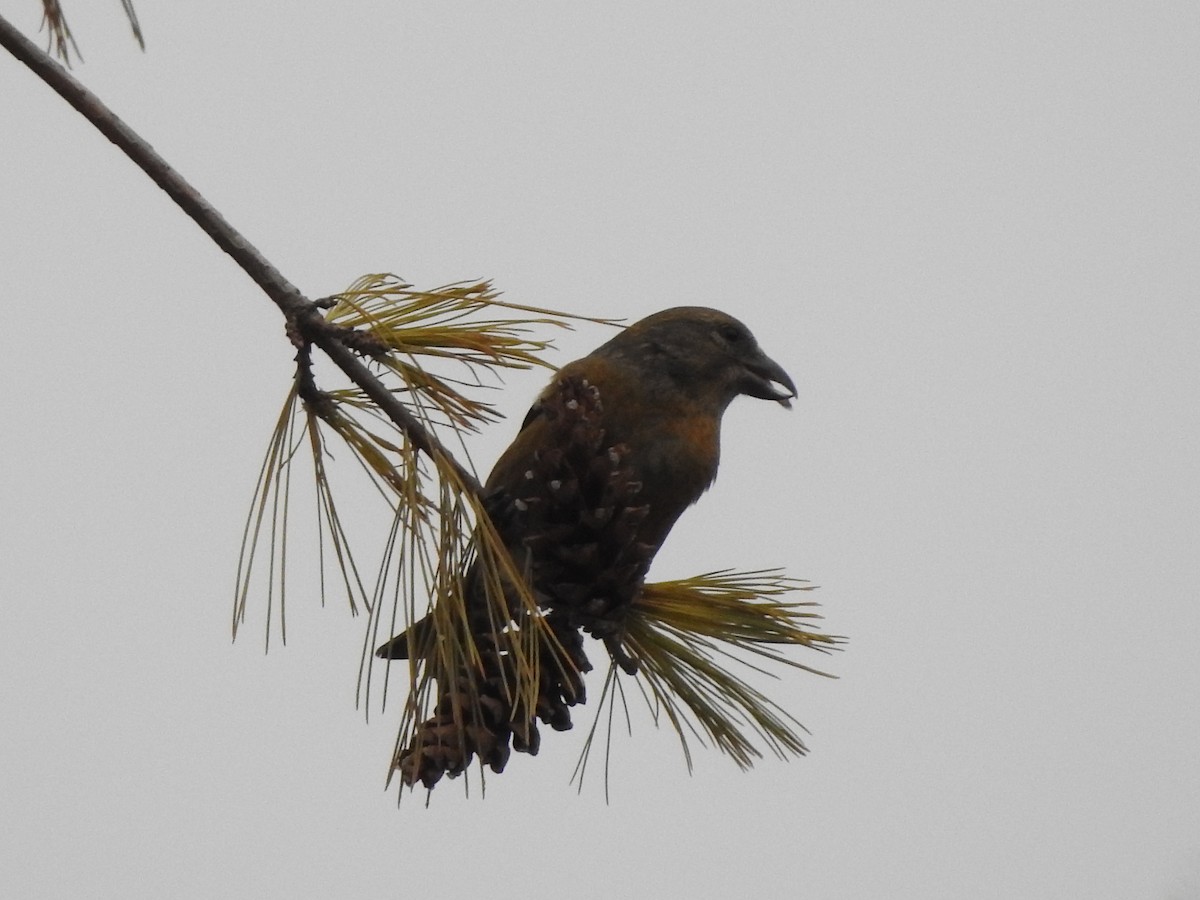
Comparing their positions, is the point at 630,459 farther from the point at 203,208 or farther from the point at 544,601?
the point at 203,208

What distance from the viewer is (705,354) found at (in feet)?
8.37

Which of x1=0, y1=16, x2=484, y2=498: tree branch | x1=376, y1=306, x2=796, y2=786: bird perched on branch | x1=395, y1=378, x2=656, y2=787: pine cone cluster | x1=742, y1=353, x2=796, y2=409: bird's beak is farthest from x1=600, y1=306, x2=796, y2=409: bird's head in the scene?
x1=0, y1=16, x2=484, y2=498: tree branch

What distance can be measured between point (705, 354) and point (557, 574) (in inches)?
36.1

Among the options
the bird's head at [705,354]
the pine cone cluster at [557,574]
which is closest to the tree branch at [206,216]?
the pine cone cluster at [557,574]

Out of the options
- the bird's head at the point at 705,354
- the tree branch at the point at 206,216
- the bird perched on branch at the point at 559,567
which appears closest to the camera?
the tree branch at the point at 206,216

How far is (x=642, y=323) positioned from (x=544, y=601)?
92cm

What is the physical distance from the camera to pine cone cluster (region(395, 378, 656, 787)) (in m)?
1.69

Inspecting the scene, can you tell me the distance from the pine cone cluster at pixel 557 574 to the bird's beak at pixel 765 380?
34.6 inches

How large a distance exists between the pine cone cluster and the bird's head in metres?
0.76

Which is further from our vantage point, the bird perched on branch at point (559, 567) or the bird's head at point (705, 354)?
the bird's head at point (705, 354)

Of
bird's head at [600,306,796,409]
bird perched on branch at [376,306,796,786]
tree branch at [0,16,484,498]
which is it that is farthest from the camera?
bird's head at [600,306,796,409]

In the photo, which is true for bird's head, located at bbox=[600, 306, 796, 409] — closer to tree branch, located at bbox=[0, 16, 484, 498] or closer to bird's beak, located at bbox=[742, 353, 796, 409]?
bird's beak, located at bbox=[742, 353, 796, 409]

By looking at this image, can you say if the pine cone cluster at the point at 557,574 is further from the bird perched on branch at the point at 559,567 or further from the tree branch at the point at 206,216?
the tree branch at the point at 206,216

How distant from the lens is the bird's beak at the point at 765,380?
102 inches
